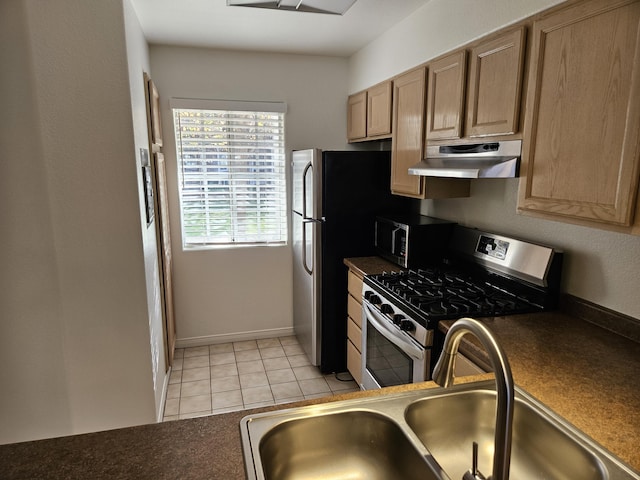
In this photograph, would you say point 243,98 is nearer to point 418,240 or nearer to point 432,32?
point 432,32

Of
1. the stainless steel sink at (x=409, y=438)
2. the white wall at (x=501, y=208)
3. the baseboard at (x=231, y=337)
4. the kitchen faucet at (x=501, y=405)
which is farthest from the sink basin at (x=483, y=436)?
the baseboard at (x=231, y=337)

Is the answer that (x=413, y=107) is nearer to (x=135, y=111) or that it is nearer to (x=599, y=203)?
(x=599, y=203)

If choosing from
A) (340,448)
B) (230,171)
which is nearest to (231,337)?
(230,171)

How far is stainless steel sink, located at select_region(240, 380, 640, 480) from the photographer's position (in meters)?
1.02

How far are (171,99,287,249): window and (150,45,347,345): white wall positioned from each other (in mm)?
76

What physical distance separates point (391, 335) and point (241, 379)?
1.53m

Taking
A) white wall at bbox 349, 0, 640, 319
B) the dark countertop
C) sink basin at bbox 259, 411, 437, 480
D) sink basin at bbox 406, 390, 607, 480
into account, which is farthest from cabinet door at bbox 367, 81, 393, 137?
sink basin at bbox 259, 411, 437, 480

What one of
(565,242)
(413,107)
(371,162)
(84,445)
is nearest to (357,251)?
(371,162)

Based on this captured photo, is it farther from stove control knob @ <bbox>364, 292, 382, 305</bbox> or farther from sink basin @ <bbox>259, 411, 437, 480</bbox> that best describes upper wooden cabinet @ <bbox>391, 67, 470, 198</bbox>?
sink basin @ <bbox>259, 411, 437, 480</bbox>

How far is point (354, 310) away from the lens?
2.94m

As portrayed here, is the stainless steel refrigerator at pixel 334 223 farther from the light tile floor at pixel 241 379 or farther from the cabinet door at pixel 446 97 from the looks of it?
the cabinet door at pixel 446 97

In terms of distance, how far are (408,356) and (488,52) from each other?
4.75 feet

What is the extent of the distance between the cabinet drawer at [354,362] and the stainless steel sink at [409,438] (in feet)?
5.55

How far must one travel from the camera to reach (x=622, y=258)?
5.53ft
